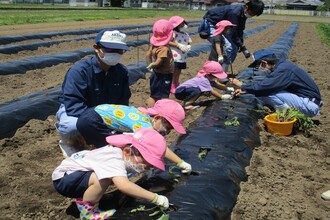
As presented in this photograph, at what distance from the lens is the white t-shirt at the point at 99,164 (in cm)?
260

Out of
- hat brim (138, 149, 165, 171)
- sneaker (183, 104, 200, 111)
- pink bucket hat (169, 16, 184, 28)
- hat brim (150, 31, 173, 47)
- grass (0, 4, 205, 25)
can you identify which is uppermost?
pink bucket hat (169, 16, 184, 28)

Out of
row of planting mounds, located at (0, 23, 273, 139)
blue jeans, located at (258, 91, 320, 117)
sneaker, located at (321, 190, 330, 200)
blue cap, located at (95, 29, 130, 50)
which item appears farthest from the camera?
blue jeans, located at (258, 91, 320, 117)

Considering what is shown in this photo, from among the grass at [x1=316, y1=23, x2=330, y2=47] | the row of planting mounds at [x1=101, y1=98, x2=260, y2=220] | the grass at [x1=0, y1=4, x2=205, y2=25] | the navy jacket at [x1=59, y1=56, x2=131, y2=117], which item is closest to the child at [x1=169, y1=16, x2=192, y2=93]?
the row of planting mounds at [x1=101, y1=98, x2=260, y2=220]

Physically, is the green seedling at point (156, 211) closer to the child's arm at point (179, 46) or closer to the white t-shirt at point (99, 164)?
the white t-shirt at point (99, 164)

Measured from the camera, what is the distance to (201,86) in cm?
579

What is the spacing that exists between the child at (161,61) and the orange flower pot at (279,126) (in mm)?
1469

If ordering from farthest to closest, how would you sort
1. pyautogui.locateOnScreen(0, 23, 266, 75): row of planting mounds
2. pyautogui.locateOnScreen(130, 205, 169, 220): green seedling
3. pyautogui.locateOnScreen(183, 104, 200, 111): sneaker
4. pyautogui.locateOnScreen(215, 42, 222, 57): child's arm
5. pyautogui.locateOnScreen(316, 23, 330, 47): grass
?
pyautogui.locateOnScreen(316, 23, 330, 47): grass < pyautogui.locateOnScreen(0, 23, 266, 75): row of planting mounds < pyautogui.locateOnScreen(215, 42, 222, 57): child's arm < pyautogui.locateOnScreen(183, 104, 200, 111): sneaker < pyautogui.locateOnScreen(130, 205, 169, 220): green seedling

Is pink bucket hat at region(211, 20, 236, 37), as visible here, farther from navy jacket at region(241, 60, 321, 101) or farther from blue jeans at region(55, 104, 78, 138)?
blue jeans at region(55, 104, 78, 138)

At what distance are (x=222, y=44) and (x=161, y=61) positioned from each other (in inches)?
91.8

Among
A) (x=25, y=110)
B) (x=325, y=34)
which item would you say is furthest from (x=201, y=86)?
(x=325, y=34)

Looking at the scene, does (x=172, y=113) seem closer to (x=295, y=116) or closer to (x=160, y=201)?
(x=160, y=201)

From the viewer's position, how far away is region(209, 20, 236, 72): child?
23.5 feet

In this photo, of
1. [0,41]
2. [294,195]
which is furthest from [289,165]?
[0,41]

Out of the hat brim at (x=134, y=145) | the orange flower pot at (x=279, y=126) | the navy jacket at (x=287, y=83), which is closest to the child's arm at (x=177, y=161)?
the hat brim at (x=134, y=145)
